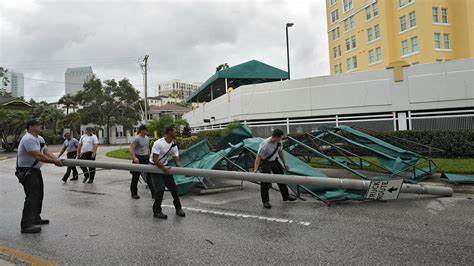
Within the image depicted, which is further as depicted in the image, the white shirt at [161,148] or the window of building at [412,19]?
the window of building at [412,19]

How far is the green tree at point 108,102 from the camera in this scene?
180 ft

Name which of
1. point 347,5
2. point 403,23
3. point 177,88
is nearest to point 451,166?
point 403,23

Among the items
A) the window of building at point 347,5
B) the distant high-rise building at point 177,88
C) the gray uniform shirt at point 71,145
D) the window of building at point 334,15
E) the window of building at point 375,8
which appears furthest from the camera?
the distant high-rise building at point 177,88

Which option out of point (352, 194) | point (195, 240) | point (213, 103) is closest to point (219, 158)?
point (352, 194)

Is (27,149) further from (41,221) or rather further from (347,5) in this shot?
(347,5)

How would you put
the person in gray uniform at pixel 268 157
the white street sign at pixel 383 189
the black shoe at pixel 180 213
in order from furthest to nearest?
1. the person in gray uniform at pixel 268 157
2. the black shoe at pixel 180 213
3. the white street sign at pixel 383 189

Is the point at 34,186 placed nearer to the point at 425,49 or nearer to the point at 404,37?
the point at 425,49

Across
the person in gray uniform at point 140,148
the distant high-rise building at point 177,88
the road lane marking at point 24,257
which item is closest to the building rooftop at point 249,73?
the person in gray uniform at point 140,148

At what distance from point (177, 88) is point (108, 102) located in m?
68.1

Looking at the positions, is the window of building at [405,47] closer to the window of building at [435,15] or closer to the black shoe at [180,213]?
the window of building at [435,15]

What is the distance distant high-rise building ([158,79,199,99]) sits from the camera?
378ft

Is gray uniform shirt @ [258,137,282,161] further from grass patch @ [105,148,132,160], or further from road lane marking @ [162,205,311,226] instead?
grass patch @ [105,148,132,160]

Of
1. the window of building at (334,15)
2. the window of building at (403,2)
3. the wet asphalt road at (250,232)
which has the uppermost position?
the window of building at (334,15)

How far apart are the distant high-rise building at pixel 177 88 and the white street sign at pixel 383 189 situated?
110359 millimetres
